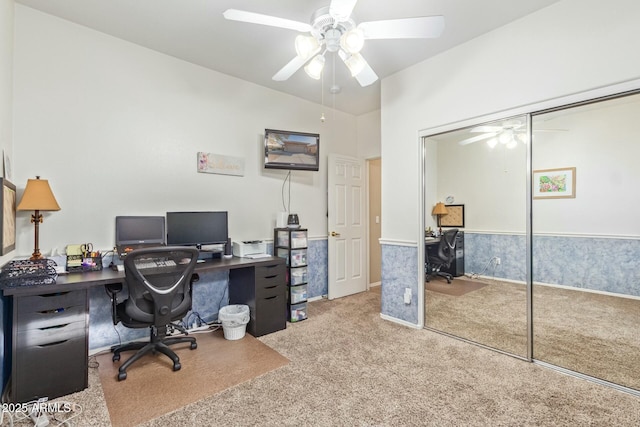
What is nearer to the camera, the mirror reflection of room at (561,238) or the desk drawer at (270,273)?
the mirror reflection of room at (561,238)

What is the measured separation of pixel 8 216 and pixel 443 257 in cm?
366

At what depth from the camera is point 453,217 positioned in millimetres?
3191

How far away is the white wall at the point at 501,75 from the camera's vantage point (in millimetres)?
2066

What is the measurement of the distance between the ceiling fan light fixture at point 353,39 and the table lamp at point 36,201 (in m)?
2.39

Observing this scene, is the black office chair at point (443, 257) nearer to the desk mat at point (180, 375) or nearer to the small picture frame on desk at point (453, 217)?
the small picture frame on desk at point (453, 217)

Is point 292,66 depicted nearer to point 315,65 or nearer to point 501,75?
point 315,65

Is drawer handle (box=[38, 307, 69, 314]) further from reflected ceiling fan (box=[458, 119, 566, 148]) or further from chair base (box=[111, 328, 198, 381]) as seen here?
reflected ceiling fan (box=[458, 119, 566, 148])

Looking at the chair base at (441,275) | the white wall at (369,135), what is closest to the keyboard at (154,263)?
the chair base at (441,275)

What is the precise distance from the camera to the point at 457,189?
3.16 m

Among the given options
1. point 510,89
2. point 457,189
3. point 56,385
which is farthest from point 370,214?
point 56,385

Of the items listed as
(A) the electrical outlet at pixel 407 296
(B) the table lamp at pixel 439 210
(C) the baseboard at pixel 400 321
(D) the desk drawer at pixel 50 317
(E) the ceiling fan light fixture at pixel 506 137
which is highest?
(E) the ceiling fan light fixture at pixel 506 137

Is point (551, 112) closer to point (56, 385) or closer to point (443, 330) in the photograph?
point (443, 330)

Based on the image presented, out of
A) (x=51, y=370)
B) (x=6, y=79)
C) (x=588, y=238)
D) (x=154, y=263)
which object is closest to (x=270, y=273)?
(x=154, y=263)

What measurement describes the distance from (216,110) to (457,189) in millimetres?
2792
